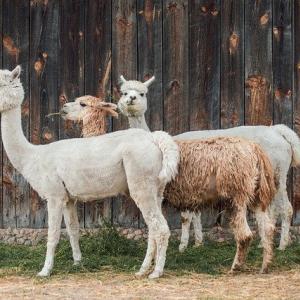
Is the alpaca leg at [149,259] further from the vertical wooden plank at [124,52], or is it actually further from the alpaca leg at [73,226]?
the vertical wooden plank at [124,52]

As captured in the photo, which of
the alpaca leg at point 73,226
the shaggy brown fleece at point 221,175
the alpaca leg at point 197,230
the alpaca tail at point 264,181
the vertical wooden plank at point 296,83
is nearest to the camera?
the shaggy brown fleece at point 221,175

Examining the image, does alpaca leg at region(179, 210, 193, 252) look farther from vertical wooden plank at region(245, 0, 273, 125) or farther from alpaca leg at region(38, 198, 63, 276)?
alpaca leg at region(38, 198, 63, 276)

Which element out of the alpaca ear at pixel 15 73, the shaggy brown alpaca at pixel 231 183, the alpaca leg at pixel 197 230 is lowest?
the alpaca leg at pixel 197 230

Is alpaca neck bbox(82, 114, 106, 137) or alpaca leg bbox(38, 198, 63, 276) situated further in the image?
alpaca neck bbox(82, 114, 106, 137)

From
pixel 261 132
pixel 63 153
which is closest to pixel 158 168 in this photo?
pixel 63 153

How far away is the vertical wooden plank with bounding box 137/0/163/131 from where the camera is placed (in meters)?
9.93

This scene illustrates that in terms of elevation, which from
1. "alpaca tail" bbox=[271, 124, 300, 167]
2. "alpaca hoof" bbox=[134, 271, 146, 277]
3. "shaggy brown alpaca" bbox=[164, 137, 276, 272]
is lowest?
"alpaca hoof" bbox=[134, 271, 146, 277]

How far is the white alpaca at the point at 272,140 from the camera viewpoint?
30.5 feet

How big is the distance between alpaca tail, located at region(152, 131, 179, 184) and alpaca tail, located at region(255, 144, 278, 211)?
83 centimetres

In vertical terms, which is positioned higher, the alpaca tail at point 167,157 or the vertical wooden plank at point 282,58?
the vertical wooden plank at point 282,58

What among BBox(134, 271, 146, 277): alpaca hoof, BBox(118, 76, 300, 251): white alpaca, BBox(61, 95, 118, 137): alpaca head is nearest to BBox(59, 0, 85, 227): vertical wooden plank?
BBox(118, 76, 300, 251): white alpaca

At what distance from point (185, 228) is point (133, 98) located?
5.34 feet

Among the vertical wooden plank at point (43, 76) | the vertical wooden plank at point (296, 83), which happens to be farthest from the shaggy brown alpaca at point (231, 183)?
the vertical wooden plank at point (43, 76)

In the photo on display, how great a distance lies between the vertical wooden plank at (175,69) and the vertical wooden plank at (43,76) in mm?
1357
